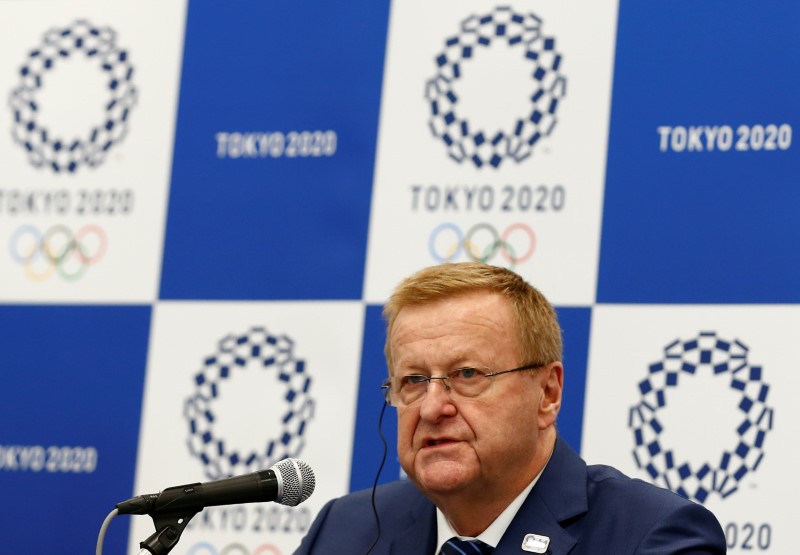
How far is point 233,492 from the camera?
2.85 meters

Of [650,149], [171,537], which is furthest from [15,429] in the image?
[650,149]

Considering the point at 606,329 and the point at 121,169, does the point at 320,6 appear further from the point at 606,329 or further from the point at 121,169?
the point at 606,329

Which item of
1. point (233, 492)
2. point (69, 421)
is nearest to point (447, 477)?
point (233, 492)

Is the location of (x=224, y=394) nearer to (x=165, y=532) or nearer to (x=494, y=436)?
(x=494, y=436)

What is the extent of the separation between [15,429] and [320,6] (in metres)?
1.73

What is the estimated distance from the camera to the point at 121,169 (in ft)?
15.2

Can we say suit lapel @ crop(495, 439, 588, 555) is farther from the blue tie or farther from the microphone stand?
the microphone stand

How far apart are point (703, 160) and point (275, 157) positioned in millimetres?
1387

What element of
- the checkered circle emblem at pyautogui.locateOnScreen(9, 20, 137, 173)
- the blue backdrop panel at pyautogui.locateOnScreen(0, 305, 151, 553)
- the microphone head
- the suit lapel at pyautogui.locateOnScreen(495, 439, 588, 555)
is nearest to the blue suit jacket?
the suit lapel at pyautogui.locateOnScreen(495, 439, 588, 555)

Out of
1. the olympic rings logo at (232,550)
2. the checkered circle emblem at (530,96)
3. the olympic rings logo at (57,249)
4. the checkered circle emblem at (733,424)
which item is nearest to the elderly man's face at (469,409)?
the checkered circle emblem at (733,424)

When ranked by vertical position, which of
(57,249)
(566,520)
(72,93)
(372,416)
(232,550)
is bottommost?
(232,550)

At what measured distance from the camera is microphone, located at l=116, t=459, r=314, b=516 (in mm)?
2793

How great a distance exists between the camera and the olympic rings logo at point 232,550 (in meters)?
4.20

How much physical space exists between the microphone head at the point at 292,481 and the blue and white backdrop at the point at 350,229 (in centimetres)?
114
